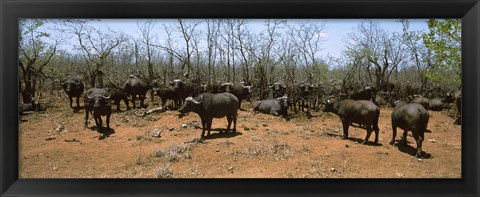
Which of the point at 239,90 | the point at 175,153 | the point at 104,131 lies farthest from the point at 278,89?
the point at 104,131

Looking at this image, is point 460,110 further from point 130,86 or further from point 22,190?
point 130,86

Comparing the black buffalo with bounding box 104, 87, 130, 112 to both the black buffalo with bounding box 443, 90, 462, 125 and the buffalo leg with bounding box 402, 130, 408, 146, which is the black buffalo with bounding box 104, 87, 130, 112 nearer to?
the buffalo leg with bounding box 402, 130, 408, 146

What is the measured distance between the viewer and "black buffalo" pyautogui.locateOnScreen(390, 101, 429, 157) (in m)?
4.62

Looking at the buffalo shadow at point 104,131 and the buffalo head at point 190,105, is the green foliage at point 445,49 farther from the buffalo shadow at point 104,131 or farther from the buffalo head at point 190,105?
the buffalo shadow at point 104,131

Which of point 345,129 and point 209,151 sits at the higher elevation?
point 345,129

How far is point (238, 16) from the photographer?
129 inches

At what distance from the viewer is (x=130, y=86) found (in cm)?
620

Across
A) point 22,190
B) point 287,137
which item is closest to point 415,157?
point 287,137

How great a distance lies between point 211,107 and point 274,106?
2411 millimetres

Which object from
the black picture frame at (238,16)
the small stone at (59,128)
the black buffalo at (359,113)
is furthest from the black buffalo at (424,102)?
the small stone at (59,128)

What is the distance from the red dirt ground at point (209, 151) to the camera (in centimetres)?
371

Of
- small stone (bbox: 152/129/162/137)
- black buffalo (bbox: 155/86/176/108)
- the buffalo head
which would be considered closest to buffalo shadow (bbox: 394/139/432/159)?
the buffalo head

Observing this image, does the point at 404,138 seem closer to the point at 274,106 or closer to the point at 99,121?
the point at 274,106
